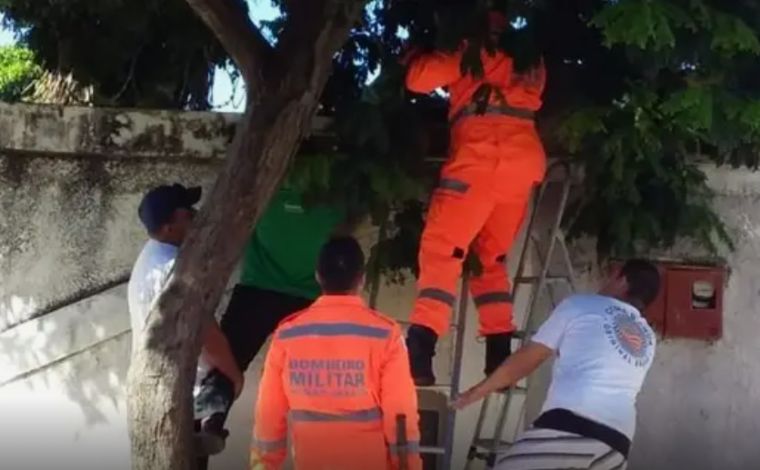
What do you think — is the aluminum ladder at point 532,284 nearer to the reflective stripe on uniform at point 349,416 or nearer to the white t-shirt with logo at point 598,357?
the white t-shirt with logo at point 598,357

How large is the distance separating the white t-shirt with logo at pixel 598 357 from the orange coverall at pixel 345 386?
59 centimetres

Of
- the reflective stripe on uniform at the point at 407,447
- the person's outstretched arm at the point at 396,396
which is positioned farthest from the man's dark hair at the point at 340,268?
the reflective stripe on uniform at the point at 407,447

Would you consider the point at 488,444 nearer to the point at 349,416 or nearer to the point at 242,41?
the point at 349,416

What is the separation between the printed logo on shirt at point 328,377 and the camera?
476cm

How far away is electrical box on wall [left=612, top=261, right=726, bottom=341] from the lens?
21.4 feet

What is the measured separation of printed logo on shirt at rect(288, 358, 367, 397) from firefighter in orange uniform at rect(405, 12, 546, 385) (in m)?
0.75

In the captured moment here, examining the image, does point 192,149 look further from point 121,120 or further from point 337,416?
point 337,416

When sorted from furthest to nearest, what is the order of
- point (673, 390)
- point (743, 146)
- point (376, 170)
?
point (673, 390)
point (743, 146)
point (376, 170)

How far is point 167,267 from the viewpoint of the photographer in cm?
546

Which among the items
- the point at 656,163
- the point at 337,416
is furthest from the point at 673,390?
the point at 337,416

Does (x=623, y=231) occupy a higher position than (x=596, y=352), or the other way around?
(x=623, y=231)

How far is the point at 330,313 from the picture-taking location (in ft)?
15.8

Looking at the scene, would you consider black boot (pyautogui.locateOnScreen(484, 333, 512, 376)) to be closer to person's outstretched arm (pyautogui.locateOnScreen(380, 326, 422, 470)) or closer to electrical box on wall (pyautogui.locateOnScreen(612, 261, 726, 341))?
electrical box on wall (pyautogui.locateOnScreen(612, 261, 726, 341))

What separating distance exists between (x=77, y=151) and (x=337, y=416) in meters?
2.17
